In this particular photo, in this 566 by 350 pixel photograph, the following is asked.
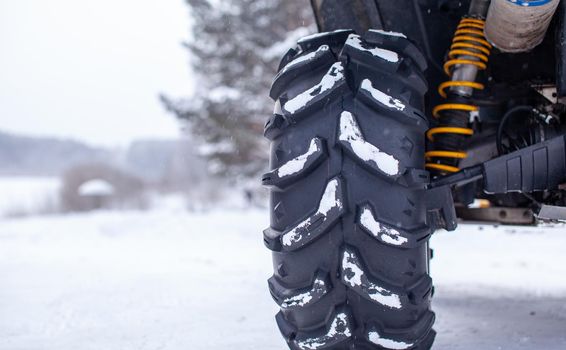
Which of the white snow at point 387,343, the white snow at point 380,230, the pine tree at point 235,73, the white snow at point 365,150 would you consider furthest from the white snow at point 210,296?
the pine tree at point 235,73

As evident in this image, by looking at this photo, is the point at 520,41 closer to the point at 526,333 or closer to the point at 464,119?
the point at 464,119

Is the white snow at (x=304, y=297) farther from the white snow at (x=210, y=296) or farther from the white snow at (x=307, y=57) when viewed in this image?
the white snow at (x=210, y=296)

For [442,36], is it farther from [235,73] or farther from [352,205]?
[235,73]

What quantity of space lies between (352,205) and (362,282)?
228 millimetres

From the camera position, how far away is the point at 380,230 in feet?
5.27

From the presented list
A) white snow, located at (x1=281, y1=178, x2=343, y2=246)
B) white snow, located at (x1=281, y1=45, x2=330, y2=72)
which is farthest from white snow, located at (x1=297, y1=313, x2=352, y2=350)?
white snow, located at (x1=281, y1=45, x2=330, y2=72)

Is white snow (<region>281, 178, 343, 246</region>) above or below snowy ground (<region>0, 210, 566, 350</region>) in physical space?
above

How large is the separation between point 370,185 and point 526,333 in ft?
4.96

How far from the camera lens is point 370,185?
165 centimetres

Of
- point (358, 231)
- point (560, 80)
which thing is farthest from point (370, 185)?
point (560, 80)

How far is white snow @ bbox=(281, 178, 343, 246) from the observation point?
1617mm

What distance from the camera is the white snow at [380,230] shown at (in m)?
1.60

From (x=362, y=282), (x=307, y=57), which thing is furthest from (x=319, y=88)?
(x=362, y=282)

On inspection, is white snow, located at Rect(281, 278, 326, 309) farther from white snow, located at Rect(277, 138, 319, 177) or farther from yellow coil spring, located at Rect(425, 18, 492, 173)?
yellow coil spring, located at Rect(425, 18, 492, 173)
